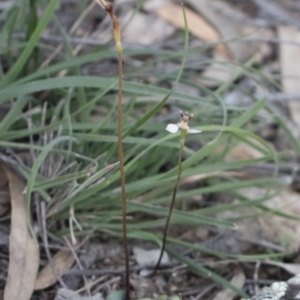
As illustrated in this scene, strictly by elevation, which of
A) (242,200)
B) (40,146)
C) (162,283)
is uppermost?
(40,146)

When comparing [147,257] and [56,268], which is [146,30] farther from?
[56,268]

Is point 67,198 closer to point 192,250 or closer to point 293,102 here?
point 192,250

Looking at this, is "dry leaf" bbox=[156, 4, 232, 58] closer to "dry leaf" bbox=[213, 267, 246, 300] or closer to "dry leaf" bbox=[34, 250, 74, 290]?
"dry leaf" bbox=[213, 267, 246, 300]

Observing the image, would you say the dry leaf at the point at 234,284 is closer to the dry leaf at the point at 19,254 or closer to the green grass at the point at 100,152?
the green grass at the point at 100,152

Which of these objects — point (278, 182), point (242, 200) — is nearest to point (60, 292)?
point (242, 200)

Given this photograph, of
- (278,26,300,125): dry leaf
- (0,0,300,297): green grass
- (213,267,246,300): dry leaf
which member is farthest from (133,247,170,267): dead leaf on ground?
(278,26,300,125): dry leaf

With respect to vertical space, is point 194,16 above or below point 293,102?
above

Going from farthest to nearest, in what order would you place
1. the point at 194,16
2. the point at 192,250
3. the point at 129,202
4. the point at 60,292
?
the point at 194,16, the point at 192,250, the point at 129,202, the point at 60,292

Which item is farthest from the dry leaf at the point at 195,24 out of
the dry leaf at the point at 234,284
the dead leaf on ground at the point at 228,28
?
the dry leaf at the point at 234,284
